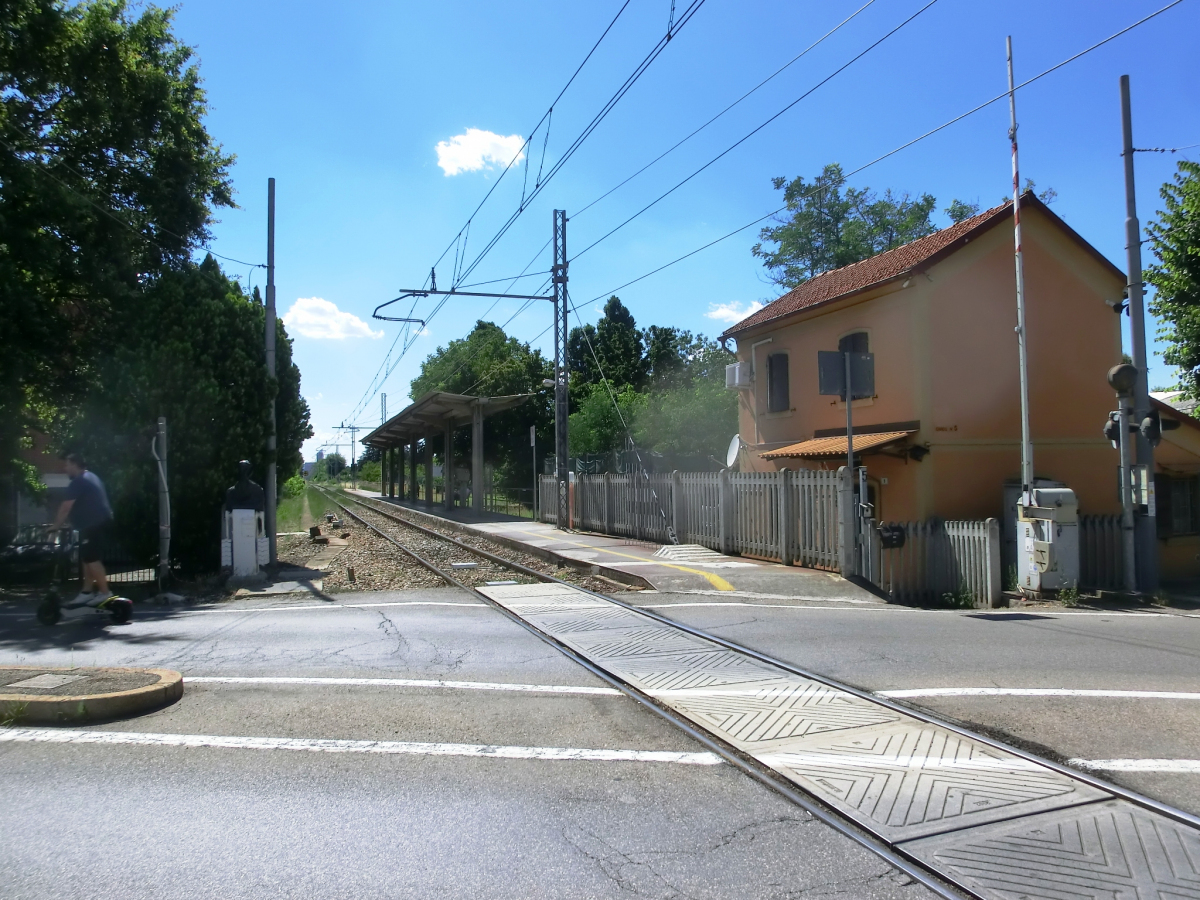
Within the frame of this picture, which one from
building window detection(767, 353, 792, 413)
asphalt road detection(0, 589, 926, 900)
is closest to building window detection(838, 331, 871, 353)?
building window detection(767, 353, 792, 413)

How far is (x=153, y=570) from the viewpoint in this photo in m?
15.1

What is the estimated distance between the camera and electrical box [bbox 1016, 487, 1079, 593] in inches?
483

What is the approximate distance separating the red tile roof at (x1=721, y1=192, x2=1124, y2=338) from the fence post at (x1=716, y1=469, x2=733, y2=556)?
433 cm

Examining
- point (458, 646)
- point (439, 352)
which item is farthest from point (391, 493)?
point (458, 646)

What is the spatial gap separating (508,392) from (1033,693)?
188 ft

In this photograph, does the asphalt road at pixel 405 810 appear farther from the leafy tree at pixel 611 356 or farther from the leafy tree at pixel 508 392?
the leafy tree at pixel 611 356

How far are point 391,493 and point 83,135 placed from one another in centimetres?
5820

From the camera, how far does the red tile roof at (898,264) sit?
53.0ft

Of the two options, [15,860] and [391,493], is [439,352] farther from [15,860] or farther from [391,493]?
[15,860]

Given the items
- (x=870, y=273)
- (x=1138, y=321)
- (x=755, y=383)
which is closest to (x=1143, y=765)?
(x=1138, y=321)

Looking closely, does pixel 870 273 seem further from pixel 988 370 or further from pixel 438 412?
pixel 438 412

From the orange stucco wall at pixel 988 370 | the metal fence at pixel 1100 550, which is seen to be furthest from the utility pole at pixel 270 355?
the metal fence at pixel 1100 550

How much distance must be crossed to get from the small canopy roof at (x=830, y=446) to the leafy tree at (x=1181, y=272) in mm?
6273

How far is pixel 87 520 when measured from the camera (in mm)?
9625
